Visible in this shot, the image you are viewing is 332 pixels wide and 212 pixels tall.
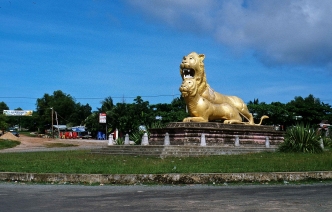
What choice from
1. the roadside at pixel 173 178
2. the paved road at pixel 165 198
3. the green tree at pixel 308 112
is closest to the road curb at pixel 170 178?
the roadside at pixel 173 178

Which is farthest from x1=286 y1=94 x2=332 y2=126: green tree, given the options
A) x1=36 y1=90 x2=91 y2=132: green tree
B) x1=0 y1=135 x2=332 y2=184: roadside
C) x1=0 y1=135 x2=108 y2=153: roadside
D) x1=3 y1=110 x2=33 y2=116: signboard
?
x1=3 y1=110 x2=33 y2=116: signboard

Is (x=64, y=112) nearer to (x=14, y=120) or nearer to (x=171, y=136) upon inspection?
(x=14, y=120)

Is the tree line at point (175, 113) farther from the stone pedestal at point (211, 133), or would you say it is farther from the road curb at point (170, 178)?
the road curb at point (170, 178)

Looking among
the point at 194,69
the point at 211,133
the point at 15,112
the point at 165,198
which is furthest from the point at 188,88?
the point at 15,112

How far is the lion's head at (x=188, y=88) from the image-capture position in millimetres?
25984

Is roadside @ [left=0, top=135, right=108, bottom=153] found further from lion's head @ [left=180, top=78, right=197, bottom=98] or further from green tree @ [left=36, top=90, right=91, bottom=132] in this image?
green tree @ [left=36, top=90, right=91, bottom=132]

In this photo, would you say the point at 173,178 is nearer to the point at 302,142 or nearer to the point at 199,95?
the point at 302,142

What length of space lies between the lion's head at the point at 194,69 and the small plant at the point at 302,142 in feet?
18.4

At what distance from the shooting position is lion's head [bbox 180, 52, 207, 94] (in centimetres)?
2667

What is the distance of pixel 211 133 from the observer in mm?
26250

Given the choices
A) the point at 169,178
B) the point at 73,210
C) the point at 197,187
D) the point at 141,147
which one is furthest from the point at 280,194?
the point at 141,147

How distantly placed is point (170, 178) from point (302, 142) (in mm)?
13532

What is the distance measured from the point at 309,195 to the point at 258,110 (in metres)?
44.1

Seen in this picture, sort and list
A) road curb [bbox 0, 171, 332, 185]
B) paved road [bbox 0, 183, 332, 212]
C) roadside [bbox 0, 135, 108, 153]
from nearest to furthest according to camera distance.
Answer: paved road [bbox 0, 183, 332, 212] < road curb [bbox 0, 171, 332, 185] < roadside [bbox 0, 135, 108, 153]
